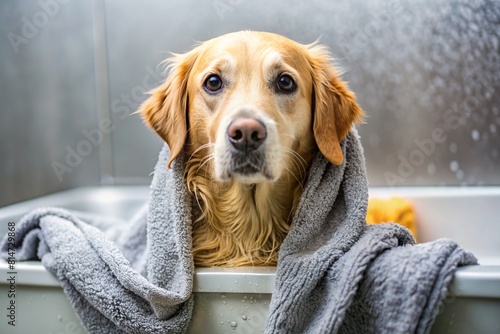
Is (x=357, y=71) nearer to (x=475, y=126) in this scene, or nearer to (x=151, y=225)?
(x=475, y=126)

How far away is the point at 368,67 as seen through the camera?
231 centimetres

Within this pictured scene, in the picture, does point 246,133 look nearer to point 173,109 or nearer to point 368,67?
point 173,109

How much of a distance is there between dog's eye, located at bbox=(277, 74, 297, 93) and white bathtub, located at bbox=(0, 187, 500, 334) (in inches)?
16.4

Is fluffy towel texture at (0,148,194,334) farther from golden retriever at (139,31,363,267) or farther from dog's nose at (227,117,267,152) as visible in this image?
dog's nose at (227,117,267,152)

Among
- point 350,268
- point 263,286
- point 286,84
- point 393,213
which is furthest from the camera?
point 393,213

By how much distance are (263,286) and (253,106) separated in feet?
1.25

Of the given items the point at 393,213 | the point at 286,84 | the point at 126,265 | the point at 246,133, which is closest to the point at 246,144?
the point at 246,133

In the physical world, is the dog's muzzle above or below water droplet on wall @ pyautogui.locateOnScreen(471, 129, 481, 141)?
above

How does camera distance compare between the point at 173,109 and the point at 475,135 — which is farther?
the point at 475,135


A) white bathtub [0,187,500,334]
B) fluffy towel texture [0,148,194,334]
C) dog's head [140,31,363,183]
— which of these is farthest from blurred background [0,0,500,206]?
dog's head [140,31,363,183]

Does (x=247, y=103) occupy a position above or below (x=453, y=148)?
above

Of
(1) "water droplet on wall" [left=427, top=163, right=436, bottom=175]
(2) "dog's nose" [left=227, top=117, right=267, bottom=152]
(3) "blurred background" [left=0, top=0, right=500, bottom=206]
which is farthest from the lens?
(1) "water droplet on wall" [left=427, top=163, right=436, bottom=175]

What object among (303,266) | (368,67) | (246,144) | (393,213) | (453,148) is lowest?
(393,213)

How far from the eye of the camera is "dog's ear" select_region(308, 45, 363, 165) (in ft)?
4.34
